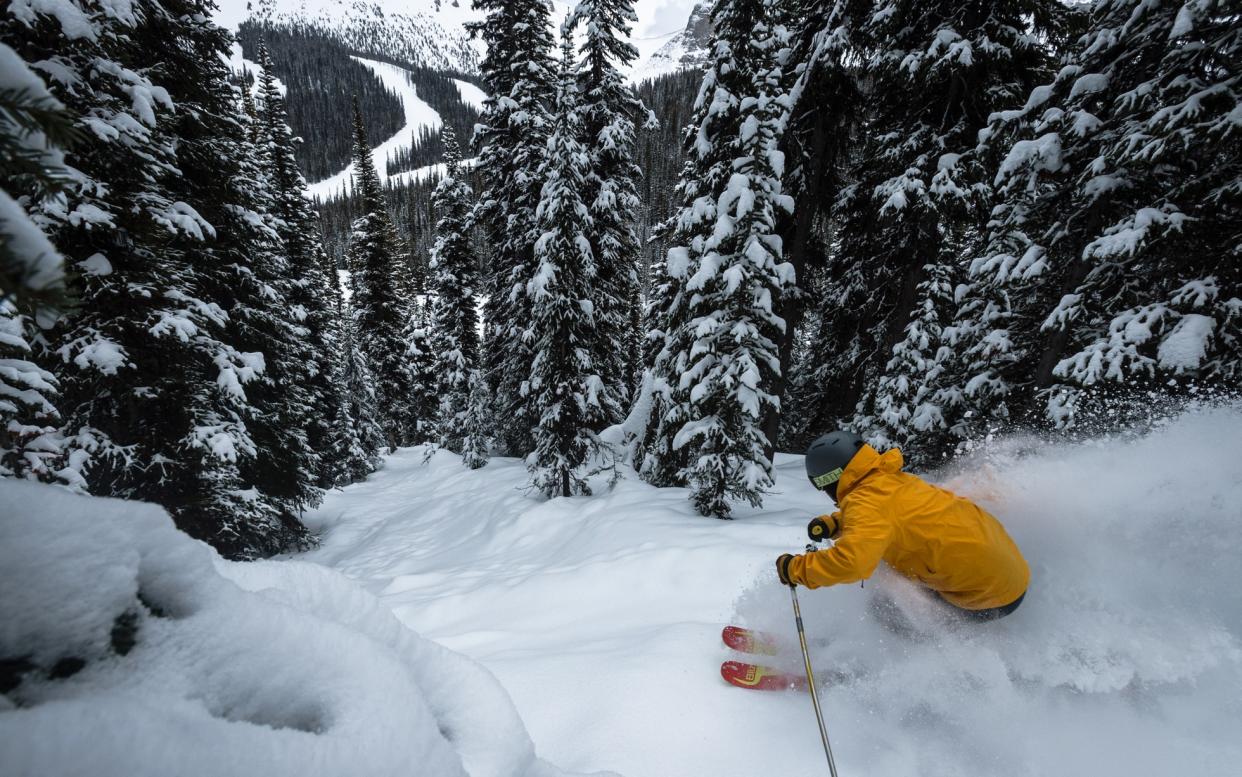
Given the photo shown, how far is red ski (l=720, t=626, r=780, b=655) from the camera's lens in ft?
14.1

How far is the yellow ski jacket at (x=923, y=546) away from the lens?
3561 mm

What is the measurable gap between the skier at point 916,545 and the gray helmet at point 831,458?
0.02 m

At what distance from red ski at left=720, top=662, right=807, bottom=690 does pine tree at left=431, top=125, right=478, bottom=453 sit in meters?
19.1

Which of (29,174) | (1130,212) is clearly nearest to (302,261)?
(29,174)

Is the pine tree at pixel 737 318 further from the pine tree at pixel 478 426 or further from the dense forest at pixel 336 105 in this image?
the dense forest at pixel 336 105

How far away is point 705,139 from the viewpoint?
11.2 m

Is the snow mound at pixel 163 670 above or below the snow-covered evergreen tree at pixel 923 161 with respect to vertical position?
below

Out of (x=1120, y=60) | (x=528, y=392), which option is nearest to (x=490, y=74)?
(x=528, y=392)

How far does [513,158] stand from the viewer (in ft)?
55.2

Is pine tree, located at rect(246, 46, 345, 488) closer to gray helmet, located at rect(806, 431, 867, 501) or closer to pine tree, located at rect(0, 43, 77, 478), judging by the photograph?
gray helmet, located at rect(806, 431, 867, 501)

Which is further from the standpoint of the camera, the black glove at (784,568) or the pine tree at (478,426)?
the pine tree at (478,426)

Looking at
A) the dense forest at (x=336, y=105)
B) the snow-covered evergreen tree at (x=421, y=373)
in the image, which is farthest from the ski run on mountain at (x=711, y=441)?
the dense forest at (x=336, y=105)

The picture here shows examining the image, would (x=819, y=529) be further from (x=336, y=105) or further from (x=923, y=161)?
(x=336, y=105)

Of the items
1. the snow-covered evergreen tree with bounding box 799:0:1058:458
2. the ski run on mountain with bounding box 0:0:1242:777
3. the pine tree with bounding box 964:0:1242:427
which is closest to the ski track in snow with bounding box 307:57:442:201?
the ski run on mountain with bounding box 0:0:1242:777
